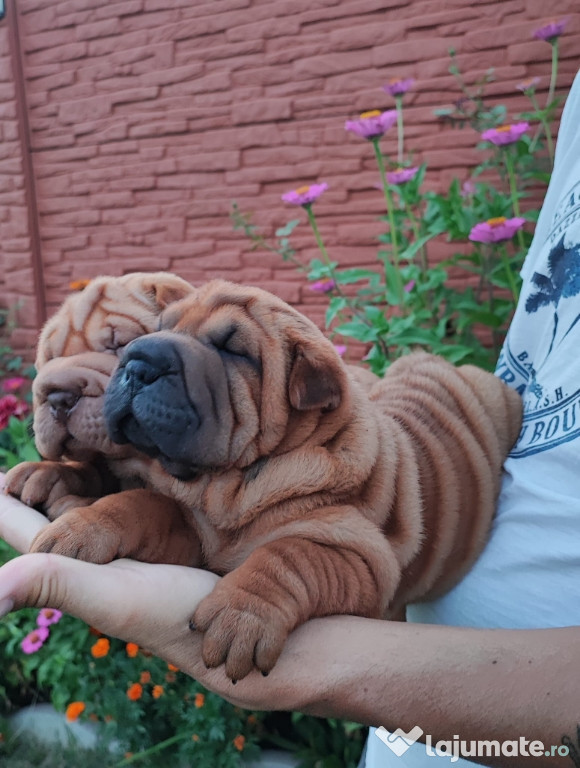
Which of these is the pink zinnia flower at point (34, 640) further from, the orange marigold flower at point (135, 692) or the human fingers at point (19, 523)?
the human fingers at point (19, 523)

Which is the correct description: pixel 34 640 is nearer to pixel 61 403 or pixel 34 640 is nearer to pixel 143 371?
pixel 61 403

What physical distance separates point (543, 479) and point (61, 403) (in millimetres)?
981

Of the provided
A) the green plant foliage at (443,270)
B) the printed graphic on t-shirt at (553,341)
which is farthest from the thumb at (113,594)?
the green plant foliage at (443,270)

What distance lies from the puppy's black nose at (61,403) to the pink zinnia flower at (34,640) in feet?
5.29

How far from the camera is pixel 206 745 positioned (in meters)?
2.46

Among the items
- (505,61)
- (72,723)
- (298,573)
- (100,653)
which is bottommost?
(72,723)

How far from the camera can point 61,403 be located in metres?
1.40

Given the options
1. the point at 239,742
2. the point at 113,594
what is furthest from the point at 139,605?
the point at 239,742

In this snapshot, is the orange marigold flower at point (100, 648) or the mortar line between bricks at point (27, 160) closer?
the orange marigold flower at point (100, 648)

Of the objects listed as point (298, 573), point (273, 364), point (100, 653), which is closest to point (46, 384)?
point (273, 364)

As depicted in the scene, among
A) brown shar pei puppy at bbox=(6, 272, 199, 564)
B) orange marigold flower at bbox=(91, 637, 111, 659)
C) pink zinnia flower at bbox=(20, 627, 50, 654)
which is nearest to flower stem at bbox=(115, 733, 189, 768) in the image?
orange marigold flower at bbox=(91, 637, 111, 659)

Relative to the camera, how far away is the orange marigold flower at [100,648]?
2.54m

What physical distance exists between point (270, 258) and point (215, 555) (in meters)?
3.45

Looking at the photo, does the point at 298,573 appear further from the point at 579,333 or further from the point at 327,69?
the point at 327,69
